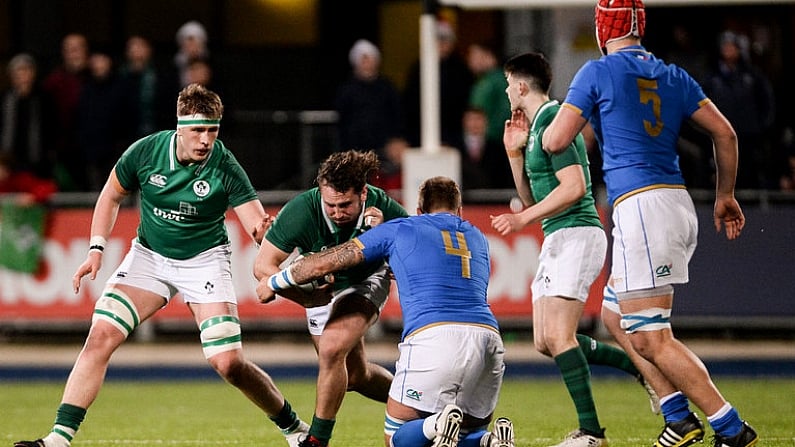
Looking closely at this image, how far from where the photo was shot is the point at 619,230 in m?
6.88

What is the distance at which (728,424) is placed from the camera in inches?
265

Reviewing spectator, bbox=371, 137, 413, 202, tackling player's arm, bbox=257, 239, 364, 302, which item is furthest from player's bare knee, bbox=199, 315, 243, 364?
spectator, bbox=371, 137, 413, 202

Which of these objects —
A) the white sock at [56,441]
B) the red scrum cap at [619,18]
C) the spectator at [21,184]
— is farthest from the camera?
the spectator at [21,184]

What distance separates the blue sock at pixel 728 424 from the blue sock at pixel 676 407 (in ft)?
1.14

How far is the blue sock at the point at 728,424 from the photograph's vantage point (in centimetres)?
671

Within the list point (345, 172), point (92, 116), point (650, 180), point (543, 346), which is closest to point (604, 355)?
point (543, 346)

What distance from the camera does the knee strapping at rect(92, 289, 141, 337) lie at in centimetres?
759

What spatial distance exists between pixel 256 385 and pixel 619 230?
227 centimetres

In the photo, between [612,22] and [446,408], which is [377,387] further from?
[612,22]

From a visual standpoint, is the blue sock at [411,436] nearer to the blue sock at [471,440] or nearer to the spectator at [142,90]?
the blue sock at [471,440]

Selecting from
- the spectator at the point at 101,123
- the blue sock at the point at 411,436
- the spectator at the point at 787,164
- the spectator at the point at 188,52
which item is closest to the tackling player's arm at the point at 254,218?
the blue sock at the point at 411,436

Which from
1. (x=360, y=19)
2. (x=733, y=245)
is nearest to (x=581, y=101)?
(x=733, y=245)

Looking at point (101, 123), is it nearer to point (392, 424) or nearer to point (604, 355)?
point (604, 355)

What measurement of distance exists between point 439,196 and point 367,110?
7773mm
